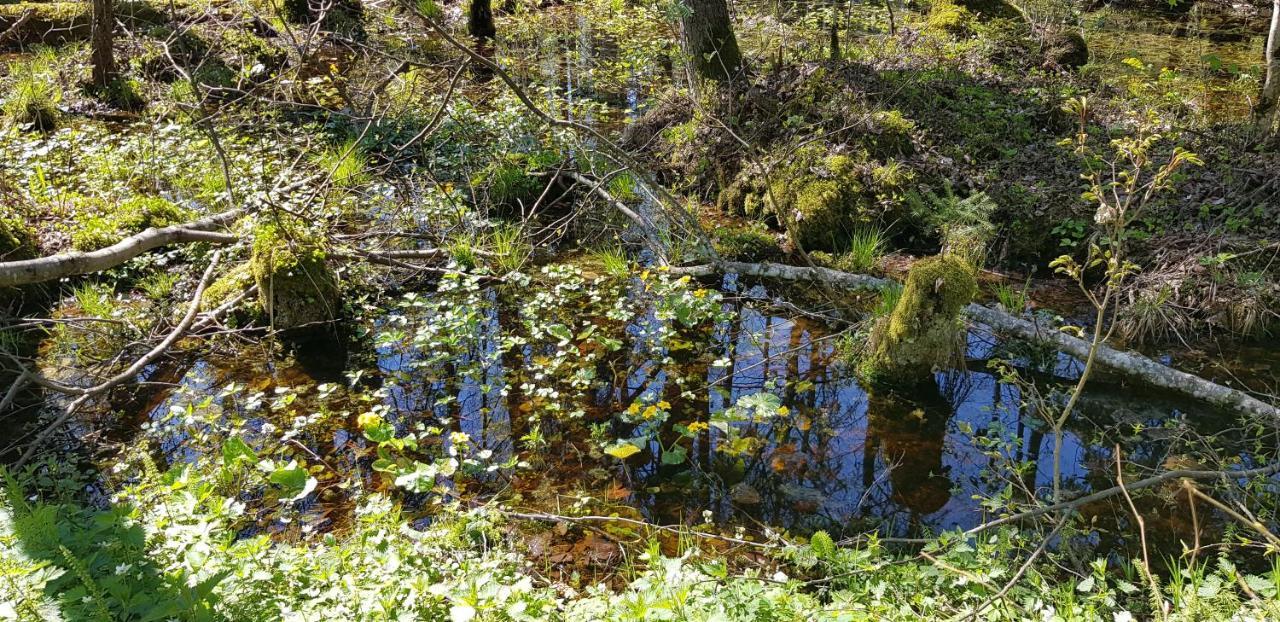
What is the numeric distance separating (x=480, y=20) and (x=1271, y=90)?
11.5 m

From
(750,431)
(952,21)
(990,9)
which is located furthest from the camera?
(990,9)

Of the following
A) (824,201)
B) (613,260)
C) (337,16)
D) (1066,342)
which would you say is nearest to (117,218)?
(613,260)

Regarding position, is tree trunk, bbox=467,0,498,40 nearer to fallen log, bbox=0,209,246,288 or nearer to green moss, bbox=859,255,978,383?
fallen log, bbox=0,209,246,288

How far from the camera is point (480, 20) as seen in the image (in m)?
13.9

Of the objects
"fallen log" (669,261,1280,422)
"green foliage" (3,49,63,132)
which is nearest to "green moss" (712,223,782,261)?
"fallen log" (669,261,1280,422)

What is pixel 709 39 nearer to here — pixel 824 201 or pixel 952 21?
pixel 824 201

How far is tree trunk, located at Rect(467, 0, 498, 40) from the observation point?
13.7 m

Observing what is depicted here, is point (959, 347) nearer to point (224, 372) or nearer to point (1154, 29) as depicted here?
point (224, 372)

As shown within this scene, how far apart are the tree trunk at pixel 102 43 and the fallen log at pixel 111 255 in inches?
195

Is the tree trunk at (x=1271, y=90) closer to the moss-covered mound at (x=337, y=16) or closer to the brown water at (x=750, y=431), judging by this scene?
the brown water at (x=750, y=431)

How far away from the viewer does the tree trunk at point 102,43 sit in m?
9.28

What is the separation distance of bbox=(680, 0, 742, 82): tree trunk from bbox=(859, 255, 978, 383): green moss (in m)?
4.32

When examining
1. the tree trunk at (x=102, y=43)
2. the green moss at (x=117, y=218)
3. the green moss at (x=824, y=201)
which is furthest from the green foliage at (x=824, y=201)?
the tree trunk at (x=102, y=43)

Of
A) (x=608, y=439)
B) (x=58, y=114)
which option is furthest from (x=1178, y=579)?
(x=58, y=114)
